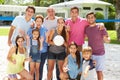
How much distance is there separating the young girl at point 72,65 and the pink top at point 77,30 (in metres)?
0.27

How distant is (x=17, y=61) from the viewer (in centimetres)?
593

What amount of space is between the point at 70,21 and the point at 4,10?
127ft

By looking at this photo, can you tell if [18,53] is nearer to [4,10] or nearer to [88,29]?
[88,29]

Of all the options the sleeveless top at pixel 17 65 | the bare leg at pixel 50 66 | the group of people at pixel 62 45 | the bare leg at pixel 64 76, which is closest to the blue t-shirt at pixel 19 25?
the group of people at pixel 62 45

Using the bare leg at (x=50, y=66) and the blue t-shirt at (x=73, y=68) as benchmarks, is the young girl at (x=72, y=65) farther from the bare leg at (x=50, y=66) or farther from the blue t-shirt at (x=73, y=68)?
the bare leg at (x=50, y=66)

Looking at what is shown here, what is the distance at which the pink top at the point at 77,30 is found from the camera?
6.20 metres

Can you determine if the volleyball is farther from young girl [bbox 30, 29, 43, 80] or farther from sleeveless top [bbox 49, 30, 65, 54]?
young girl [bbox 30, 29, 43, 80]

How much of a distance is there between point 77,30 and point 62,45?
414 mm

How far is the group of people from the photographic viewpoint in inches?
236

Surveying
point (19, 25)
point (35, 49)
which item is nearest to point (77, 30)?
point (35, 49)

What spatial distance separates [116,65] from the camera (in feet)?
31.6

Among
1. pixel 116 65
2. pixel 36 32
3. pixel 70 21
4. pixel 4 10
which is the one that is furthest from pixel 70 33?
pixel 4 10

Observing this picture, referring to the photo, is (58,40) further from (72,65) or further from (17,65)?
(17,65)

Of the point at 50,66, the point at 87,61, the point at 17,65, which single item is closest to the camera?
the point at 17,65
